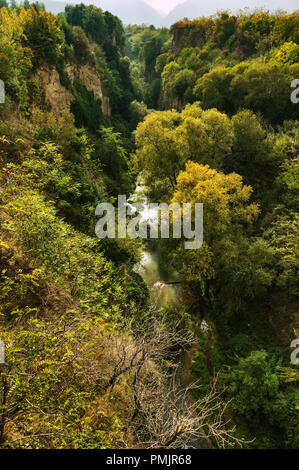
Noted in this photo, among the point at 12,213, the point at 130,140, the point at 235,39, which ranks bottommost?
the point at 12,213

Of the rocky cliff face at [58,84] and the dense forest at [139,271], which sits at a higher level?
the rocky cliff face at [58,84]

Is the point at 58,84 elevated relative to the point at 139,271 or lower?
elevated

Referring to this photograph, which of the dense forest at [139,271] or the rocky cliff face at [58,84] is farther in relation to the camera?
the rocky cliff face at [58,84]

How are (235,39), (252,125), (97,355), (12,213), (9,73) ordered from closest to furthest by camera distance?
(97,355)
(12,213)
(9,73)
(252,125)
(235,39)

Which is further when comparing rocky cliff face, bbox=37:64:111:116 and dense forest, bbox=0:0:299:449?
rocky cliff face, bbox=37:64:111:116

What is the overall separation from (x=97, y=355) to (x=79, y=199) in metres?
9.86

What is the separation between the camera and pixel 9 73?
12812 millimetres

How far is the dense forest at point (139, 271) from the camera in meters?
4.73

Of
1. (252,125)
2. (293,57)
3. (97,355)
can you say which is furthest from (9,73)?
(293,57)

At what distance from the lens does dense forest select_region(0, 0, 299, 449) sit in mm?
4734

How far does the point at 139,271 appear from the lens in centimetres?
1673

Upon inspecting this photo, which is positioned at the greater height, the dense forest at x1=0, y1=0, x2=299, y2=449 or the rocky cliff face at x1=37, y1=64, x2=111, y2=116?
the rocky cliff face at x1=37, y1=64, x2=111, y2=116

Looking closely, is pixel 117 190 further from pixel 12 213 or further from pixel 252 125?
pixel 12 213

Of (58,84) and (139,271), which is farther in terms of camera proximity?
(58,84)
